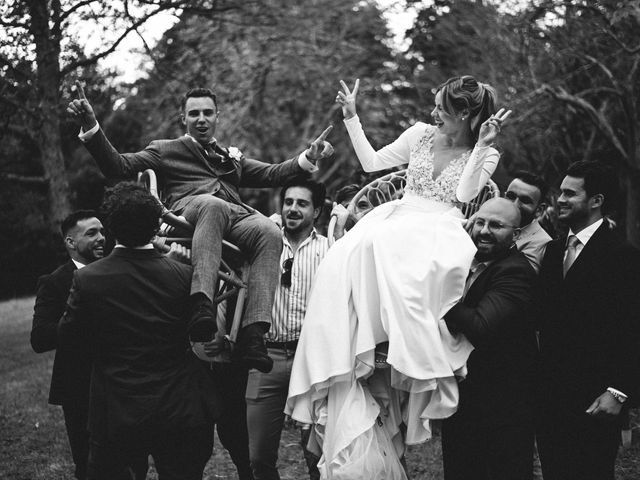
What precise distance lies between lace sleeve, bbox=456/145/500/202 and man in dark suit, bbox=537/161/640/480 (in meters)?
0.47

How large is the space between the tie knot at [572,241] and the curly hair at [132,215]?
2.37 m

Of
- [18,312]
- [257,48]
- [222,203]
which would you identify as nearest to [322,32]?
[257,48]

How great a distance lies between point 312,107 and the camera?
2106cm

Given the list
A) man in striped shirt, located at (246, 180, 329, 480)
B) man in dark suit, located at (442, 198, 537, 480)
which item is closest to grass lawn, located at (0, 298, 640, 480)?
man in striped shirt, located at (246, 180, 329, 480)

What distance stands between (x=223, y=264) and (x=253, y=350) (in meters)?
0.65

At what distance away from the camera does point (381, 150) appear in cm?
459

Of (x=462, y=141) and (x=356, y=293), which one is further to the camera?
(x=462, y=141)

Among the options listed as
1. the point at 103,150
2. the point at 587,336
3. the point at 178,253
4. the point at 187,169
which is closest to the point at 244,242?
the point at 178,253

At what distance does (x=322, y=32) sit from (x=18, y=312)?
40.8 feet

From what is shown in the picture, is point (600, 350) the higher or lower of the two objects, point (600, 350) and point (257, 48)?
the lower

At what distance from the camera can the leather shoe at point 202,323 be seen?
3.41 metres

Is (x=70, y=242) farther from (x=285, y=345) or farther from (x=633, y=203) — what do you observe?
(x=633, y=203)

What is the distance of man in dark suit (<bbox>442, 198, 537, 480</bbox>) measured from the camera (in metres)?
3.70

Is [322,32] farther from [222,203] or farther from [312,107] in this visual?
[222,203]
